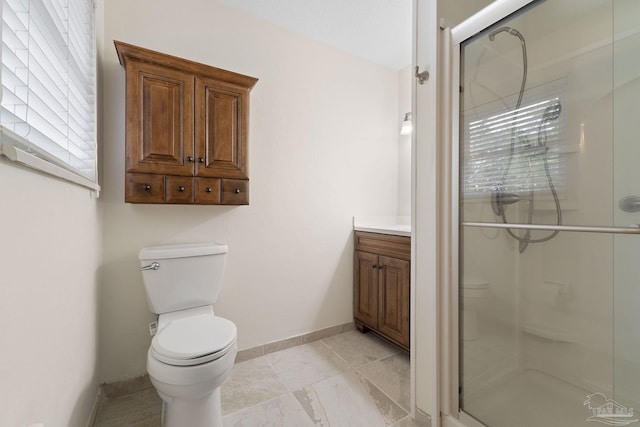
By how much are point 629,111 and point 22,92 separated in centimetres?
190

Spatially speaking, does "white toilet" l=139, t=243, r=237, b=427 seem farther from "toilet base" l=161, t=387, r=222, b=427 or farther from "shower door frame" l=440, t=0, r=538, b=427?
"shower door frame" l=440, t=0, r=538, b=427

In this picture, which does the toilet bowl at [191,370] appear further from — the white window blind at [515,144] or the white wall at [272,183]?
the white window blind at [515,144]

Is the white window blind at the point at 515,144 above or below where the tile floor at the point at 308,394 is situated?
above

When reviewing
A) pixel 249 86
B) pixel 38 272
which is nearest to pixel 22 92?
pixel 38 272

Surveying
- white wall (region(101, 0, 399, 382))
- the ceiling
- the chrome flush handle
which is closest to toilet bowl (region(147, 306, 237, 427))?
the chrome flush handle

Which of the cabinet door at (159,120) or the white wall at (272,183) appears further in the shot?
the white wall at (272,183)

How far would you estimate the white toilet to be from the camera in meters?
1.09

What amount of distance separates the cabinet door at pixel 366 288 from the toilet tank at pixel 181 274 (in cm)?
115

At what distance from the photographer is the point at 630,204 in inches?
38.2

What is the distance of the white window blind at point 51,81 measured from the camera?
0.61 m

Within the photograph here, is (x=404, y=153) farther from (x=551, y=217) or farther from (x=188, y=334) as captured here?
(x=188, y=334)

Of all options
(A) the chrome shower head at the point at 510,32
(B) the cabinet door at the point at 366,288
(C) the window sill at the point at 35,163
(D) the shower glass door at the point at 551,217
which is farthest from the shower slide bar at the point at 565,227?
(C) the window sill at the point at 35,163

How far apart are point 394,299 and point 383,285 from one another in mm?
141

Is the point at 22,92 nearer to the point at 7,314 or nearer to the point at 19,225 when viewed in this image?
the point at 19,225
